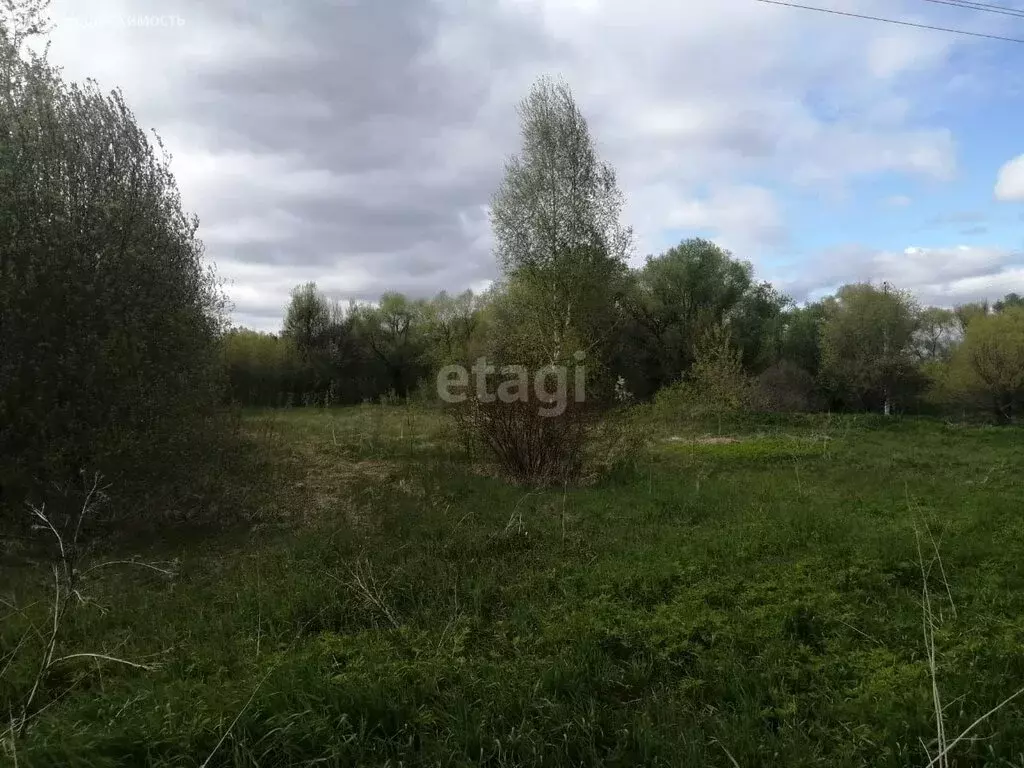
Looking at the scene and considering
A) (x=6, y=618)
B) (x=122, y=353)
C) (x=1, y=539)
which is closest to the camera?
(x=6, y=618)

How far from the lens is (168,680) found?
325 cm

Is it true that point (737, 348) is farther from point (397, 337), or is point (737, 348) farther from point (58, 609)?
point (58, 609)

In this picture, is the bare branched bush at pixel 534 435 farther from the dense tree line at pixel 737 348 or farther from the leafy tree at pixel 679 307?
the leafy tree at pixel 679 307

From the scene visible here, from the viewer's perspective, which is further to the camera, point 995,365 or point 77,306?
point 995,365

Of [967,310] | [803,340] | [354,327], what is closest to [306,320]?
[354,327]

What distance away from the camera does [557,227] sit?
17703 millimetres

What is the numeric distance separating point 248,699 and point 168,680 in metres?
0.80

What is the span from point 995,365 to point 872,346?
15.7 ft

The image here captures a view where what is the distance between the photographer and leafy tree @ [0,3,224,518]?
5609 mm

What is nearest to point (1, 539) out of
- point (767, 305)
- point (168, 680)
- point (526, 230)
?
point (168, 680)

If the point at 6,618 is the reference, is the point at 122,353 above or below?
above

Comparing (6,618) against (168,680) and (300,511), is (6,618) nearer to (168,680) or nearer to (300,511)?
(168,680)

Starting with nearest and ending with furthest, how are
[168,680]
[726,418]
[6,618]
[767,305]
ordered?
[168,680] < [6,618] < [726,418] < [767,305]

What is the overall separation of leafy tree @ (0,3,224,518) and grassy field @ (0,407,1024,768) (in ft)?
3.71
